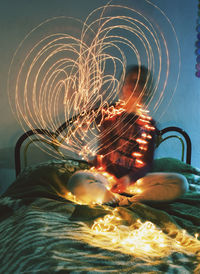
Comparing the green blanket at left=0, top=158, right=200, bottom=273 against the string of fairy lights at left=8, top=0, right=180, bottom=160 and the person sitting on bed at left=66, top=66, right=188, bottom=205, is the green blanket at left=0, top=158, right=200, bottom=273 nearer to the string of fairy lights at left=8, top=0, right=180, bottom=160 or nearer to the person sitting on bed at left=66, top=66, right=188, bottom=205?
the person sitting on bed at left=66, top=66, right=188, bottom=205

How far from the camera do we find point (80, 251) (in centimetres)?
93

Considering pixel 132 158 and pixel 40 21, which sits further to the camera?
pixel 40 21

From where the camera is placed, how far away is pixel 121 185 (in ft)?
5.75

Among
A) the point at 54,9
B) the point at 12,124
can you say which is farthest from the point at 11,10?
the point at 12,124

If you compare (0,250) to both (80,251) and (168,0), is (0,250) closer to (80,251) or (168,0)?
(80,251)

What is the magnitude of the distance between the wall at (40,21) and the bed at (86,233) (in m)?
0.62

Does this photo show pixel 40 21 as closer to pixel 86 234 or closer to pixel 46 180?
pixel 46 180

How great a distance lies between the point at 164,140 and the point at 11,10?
1.80 meters

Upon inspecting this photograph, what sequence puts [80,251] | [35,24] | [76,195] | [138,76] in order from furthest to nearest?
[35,24]
[138,76]
[76,195]
[80,251]

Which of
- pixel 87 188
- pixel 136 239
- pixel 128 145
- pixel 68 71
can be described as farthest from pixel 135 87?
pixel 136 239

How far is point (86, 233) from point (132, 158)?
843mm

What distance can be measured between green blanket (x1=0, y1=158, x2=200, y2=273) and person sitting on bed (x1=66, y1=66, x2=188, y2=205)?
0.09 meters

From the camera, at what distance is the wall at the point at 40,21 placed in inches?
83.7

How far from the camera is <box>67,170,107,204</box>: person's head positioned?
59.9 inches
